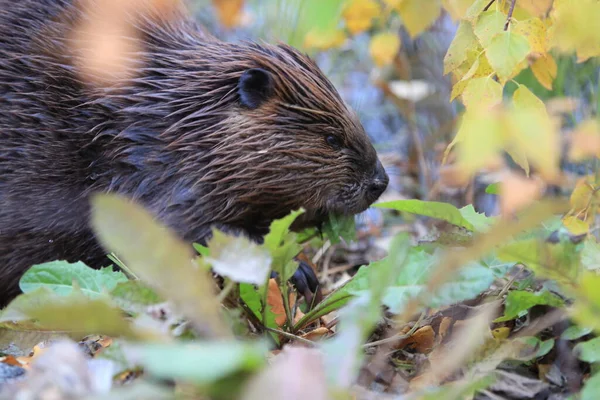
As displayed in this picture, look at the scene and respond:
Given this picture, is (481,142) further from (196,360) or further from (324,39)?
(324,39)

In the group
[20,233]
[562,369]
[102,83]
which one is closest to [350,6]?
[102,83]

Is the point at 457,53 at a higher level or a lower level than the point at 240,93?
higher

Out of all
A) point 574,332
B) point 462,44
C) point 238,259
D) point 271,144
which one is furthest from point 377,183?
point 238,259

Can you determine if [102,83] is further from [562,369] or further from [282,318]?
[562,369]

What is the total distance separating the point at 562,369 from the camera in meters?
2.02

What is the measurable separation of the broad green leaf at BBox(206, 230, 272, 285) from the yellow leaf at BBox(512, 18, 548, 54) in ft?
3.61

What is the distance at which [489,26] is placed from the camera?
2293 mm

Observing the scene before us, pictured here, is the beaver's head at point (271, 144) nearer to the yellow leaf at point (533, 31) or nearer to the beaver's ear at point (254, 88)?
the beaver's ear at point (254, 88)

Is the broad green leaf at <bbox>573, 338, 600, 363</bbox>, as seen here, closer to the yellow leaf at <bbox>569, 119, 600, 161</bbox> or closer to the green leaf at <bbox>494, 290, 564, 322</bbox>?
the green leaf at <bbox>494, 290, 564, 322</bbox>

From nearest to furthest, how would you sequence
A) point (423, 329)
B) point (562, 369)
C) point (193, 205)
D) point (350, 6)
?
point (562, 369)
point (423, 329)
point (193, 205)
point (350, 6)

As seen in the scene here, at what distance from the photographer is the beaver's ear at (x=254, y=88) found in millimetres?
2938

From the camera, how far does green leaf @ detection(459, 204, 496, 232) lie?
238 centimetres

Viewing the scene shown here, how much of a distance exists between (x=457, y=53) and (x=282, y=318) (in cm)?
102

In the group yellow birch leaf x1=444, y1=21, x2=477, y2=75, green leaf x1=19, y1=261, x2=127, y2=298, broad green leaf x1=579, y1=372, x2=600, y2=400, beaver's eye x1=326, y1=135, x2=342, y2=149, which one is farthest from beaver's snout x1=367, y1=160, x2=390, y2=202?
broad green leaf x1=579, y1=372, x2=600, y2=400
